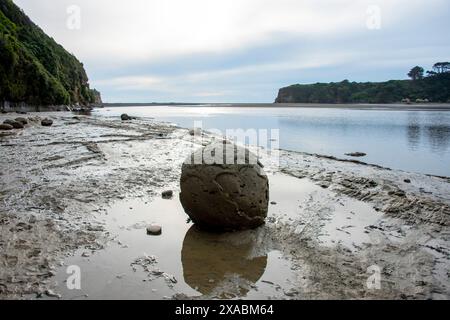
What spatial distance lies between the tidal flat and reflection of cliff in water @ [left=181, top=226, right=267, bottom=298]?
0.01 meters

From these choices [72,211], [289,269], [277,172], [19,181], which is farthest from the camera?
[277,172]

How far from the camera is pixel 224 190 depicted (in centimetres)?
496

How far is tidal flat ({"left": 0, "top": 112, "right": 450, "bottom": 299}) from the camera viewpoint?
3516 millimetres

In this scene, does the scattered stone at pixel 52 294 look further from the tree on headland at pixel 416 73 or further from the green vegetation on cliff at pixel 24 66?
the tree on headland at pixel 416 73

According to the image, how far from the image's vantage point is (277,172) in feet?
33.5

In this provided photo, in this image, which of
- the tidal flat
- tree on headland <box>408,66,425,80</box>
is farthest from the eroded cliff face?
the tidal flat

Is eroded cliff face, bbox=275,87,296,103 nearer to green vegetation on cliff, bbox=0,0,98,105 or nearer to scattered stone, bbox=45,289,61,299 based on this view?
green vegetation on cliff, bbox=0,0,98,105

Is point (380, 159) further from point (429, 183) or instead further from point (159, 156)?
point (159, 156)

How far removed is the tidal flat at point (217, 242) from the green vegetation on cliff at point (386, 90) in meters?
Result: 81.9

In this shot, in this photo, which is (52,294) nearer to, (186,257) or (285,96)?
(186,257)

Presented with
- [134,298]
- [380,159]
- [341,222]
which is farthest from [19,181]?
[380,159]

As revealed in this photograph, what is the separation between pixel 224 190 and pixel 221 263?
117 centimetres
